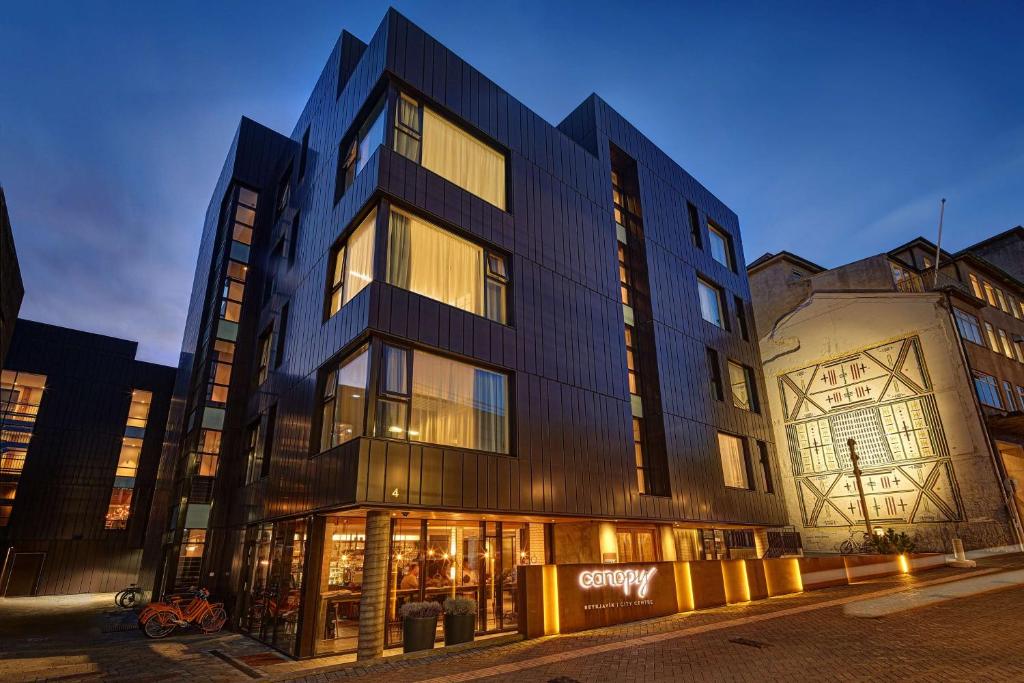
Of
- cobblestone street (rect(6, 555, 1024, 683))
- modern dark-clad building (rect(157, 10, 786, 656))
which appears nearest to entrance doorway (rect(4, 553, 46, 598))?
modern dark-clad building (rect(157, 10, 786, 656))

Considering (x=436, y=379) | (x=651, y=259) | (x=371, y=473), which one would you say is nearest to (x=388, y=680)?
(x=371, y=473)

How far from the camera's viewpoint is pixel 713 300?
987 inches

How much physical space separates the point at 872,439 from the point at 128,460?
46962 millimetres

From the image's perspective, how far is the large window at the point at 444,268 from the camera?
44.6ft

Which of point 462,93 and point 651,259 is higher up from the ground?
point 462,93

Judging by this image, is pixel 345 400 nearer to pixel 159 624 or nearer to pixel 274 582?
pixel 274 582

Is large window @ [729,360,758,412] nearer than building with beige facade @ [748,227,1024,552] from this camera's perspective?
Yes

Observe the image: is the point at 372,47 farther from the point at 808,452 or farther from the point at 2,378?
the point at 2,378

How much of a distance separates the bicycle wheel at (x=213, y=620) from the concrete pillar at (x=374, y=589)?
8.42 metres

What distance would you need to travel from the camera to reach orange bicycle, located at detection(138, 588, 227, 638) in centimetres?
1527

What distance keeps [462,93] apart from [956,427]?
27.8 meters

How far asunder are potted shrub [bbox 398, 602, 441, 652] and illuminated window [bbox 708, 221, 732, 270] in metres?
21.0

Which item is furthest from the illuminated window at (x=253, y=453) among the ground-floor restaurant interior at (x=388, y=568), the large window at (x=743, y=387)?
the large window at (x=743, y=387)

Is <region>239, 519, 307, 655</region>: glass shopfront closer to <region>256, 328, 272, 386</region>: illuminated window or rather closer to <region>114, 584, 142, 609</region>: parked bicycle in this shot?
<region>256, 328, 272, 386</region>: illuminated window
